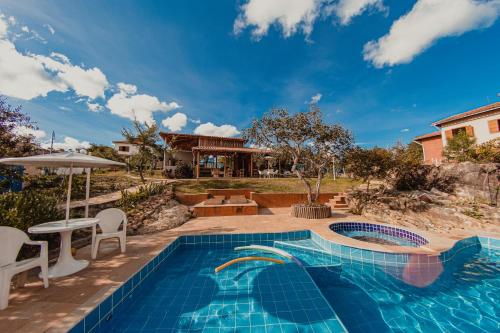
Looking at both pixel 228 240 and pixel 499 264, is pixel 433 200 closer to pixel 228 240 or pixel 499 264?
pixel 499 264

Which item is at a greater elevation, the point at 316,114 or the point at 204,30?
the point at 204,30

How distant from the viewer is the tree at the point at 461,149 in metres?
14.6

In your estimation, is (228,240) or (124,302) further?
(228,240)

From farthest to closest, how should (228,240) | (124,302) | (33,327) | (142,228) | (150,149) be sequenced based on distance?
1. (150,149)
2. (142,228)
3. (228,240)
4. (124,302)
5. (33,327)

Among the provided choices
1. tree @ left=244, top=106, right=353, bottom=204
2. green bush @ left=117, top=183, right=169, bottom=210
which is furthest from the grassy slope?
tree @ left=244, top=106, right=353, bottom=204

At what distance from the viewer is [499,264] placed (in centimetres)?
539

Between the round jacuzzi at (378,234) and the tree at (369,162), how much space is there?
153 inches

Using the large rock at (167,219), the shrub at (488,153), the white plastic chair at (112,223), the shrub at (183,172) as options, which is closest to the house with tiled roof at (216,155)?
the shrub at (183,172)

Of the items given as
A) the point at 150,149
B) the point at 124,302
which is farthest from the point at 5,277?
the point at 150,149

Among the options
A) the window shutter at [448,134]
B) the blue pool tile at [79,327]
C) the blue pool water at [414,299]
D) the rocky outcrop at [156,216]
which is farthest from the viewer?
the window shutter at [448,134]

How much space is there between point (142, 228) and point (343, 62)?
2089 cm

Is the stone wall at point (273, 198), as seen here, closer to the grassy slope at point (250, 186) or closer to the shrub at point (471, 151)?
the grassy slope at point (250, 186)

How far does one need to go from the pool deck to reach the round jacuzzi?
0.45 m

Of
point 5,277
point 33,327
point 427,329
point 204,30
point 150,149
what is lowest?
point 427,329
